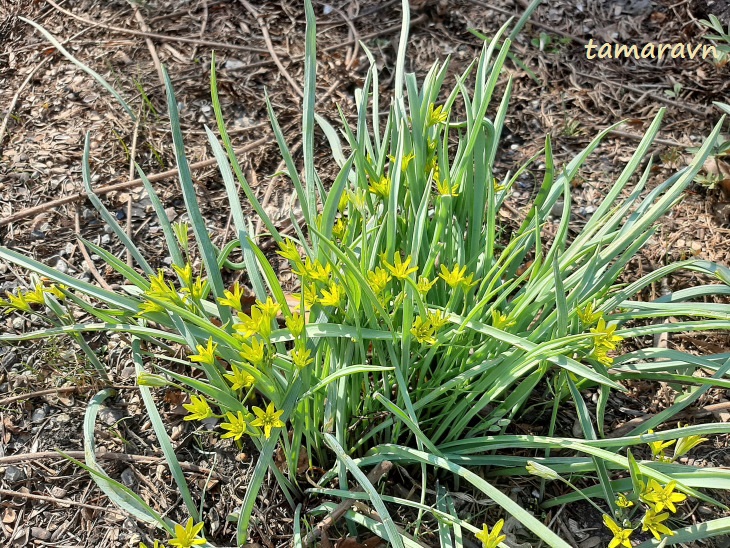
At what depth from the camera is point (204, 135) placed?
2.29m

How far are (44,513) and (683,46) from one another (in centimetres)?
281

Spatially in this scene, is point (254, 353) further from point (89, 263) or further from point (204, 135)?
point (204, 135)

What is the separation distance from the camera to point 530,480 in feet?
4.92

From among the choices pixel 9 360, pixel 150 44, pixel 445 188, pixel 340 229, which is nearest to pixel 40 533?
pixel 9 360

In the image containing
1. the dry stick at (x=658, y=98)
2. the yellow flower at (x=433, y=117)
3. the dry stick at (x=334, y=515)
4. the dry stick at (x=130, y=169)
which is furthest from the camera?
the dry stick at (x=658, y=98)

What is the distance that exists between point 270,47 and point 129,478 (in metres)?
1.78

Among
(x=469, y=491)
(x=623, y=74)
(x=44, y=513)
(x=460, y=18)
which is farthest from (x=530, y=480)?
(x=460, y=18)

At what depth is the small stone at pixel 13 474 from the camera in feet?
5.02

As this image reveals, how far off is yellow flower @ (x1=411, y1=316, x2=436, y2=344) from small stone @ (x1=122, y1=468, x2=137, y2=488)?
0.84m

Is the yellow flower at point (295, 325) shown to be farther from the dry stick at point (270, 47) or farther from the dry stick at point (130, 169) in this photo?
the dry stick at point (270, 47)

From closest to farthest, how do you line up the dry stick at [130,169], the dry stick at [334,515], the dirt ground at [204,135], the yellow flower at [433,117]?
the dry stick at [334,515]
the yellow flower at [433,117]
the dirt ground at [204,135]
the dry stick at [130,169]

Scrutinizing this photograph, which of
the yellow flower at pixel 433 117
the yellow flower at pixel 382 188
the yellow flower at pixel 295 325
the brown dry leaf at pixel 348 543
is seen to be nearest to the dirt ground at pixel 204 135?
the brown dry leaf at pixel 348 543

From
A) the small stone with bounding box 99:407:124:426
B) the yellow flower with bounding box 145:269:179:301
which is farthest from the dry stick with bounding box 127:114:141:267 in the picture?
the yellow flower with bounding box 145:269:179:301

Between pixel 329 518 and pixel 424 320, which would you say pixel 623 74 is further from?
pixel 329 518
